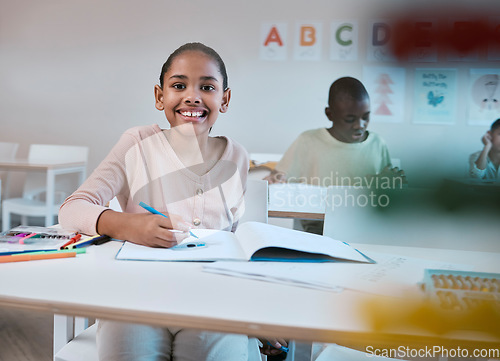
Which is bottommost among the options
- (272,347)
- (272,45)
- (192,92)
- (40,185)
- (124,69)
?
(272,347)

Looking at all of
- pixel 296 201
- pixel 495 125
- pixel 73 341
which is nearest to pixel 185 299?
pixel 495 125

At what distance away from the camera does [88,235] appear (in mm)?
591

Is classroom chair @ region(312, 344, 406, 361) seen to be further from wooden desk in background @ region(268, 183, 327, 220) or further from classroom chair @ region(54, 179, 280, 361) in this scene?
wooden desk in background @ region(268, 183, 327, 220)

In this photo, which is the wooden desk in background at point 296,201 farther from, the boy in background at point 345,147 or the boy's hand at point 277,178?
the boy in background at point 345,147

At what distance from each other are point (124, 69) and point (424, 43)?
275cm

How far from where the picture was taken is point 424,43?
0.17 meters

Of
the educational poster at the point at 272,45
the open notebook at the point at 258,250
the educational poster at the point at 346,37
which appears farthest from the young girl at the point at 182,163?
the educational poster at the point at 272,45

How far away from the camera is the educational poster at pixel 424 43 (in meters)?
0.16

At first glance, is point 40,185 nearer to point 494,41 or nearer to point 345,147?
point 345,147

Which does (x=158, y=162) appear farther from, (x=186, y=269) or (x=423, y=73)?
(x=423, y=73)

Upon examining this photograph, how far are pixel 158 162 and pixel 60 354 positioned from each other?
1.11 ft

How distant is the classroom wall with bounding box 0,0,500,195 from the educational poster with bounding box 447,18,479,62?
214 cm

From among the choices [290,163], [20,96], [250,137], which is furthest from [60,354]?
[20,96]

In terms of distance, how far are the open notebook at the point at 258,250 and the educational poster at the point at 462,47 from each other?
33 centimetres
